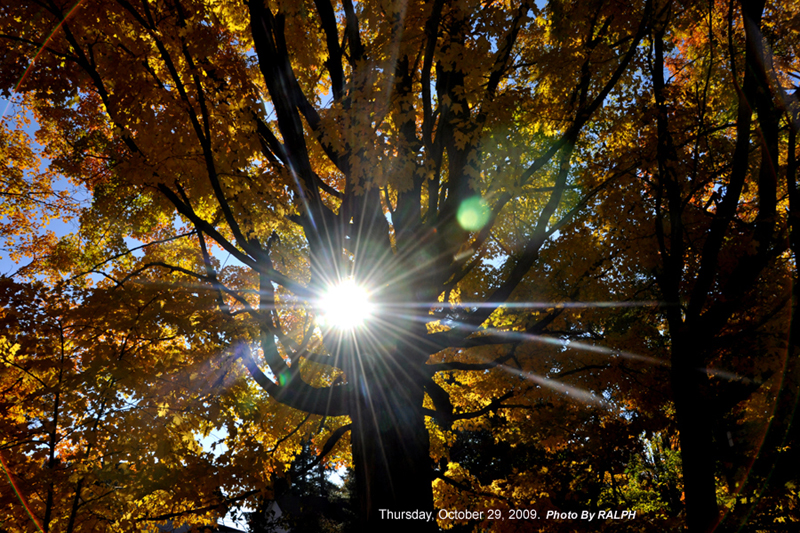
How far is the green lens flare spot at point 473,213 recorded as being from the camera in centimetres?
506

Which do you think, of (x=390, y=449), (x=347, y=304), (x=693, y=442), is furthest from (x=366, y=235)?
(x=693, y=442)

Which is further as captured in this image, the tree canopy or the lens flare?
the lens flare

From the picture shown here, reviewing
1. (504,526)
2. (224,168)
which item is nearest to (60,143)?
(224,168)

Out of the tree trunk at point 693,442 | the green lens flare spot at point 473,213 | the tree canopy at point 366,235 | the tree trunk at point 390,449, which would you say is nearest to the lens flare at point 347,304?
the tree canopy at point 366,235

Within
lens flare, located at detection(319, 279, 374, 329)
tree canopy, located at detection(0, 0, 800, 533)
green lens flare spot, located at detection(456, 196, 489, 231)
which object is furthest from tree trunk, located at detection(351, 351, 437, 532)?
green lens flare spot, located at detection(456, 196, 489, 231)

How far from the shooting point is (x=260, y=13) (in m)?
4.64

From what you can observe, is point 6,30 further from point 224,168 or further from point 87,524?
point 87,524

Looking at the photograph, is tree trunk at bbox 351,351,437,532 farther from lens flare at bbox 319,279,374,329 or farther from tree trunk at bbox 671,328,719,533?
tree trunk at bbox 671,328,719,533

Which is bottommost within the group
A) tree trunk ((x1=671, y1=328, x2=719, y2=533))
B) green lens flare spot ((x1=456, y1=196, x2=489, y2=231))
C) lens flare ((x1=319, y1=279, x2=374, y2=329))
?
tree trunk ((x1=671, y1=328, x2=719, y2=533))

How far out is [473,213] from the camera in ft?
17.5

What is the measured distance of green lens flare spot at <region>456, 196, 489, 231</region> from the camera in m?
5.06

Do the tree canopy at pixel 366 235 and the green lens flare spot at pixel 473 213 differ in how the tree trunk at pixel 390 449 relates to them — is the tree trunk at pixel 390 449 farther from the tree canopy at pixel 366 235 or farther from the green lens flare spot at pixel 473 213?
the green lens flare spot at pixel 473 213

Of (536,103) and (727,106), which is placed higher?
(727,106)

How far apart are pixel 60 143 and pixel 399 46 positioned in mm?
8747
